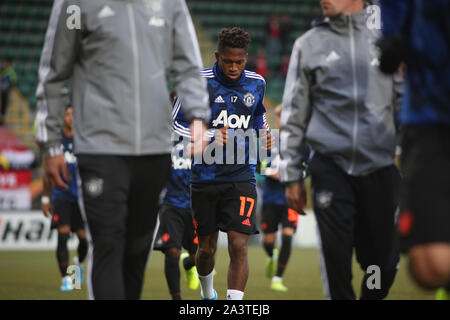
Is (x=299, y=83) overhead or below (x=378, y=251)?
overhead

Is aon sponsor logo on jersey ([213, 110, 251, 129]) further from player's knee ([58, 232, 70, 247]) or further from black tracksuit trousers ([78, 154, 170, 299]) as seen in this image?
player's knee ([58, 232, 70, 247])

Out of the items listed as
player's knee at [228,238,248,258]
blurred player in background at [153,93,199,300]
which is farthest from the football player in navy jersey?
blurred player in background at [153,93,199,300]

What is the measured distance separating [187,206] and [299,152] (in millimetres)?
3619

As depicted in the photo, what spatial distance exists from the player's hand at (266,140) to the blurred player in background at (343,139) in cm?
216

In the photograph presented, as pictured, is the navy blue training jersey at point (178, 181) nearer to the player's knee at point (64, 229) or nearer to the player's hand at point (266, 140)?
the player's hand at point (266, 140)

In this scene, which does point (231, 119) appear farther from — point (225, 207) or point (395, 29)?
point (395, 29)

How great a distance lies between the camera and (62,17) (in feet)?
13.5

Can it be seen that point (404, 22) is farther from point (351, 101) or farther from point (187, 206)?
point (187, 206)

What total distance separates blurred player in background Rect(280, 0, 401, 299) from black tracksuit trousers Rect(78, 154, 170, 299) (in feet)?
2.87

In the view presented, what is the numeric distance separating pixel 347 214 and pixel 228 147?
2.34 meters

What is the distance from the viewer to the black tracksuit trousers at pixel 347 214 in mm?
4477

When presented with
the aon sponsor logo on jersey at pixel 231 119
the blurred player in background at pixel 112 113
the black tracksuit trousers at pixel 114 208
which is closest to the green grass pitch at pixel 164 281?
the aon sponsor logo on jersey at pixel 231 119

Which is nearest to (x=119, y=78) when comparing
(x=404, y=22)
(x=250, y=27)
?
(x=404, y=22)

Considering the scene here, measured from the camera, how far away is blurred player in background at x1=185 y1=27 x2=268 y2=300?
661cm
